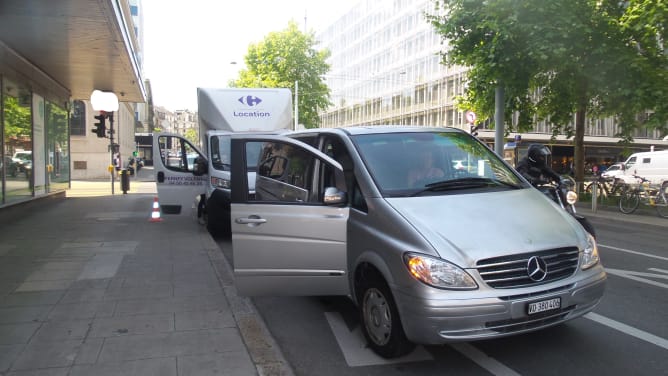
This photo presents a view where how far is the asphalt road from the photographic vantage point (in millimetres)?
3781

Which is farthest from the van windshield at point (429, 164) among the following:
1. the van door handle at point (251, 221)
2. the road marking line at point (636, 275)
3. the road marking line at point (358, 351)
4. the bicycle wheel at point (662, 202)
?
the bicycle wheel at point (662, 202)

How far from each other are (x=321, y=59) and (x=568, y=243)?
154 ft

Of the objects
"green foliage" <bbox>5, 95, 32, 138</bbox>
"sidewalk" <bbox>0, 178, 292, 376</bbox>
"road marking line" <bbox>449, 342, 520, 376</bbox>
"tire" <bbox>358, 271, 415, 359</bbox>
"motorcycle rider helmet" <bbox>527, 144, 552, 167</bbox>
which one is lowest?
"road marking line" <bbox>449, 342, 520, 376</bbox>

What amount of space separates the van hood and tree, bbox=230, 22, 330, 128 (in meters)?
43.5

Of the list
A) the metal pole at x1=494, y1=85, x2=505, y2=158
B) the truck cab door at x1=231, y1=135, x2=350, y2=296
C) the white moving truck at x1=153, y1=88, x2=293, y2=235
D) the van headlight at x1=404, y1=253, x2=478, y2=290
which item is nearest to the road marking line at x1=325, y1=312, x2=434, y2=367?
the truck cab door at x1=231, y1=135, x2=350, y2=296

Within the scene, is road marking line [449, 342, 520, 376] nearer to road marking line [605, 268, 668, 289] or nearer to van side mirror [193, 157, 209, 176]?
road marking line [605, 268, 668, 289]

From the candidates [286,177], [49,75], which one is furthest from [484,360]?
[49,75]

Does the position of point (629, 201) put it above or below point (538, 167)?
below

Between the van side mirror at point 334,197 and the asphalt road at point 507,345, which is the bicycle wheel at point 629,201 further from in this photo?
the van side mirror at point 334,197

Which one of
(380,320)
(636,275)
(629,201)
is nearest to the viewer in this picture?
(380,320)

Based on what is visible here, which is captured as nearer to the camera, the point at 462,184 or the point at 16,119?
the point at 462,184

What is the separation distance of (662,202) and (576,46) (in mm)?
4827

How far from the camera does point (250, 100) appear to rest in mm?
11891

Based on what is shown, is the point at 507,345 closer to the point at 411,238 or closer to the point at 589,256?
the point at 589,256
